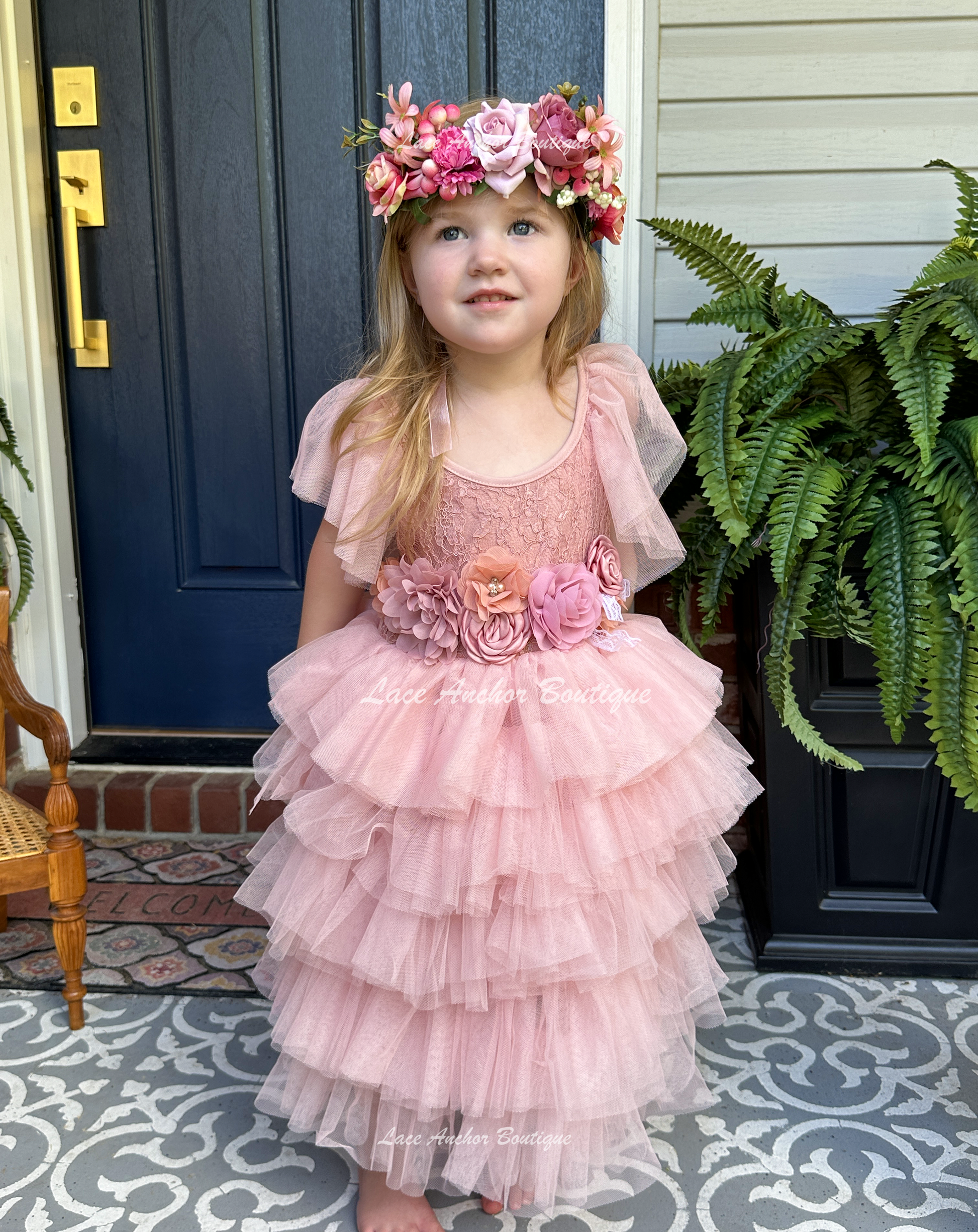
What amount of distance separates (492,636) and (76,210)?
1.79m

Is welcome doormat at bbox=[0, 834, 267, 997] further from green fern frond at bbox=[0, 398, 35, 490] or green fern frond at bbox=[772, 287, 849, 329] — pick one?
green fern frond at bbox=[772, 287, 849, 329]

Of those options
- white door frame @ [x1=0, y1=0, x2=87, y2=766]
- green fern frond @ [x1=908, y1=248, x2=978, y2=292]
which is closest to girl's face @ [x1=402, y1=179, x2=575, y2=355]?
green fern frond @ [x1=908, y1=248, x2=978, y2=292]

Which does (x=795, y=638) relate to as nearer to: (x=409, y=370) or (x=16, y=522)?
(x=409, y=370)

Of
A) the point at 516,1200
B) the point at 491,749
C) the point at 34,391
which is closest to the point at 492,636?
the point at 491,749

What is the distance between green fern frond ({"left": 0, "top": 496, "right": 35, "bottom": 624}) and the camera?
7.57 ft

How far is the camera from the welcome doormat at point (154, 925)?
6.60 feet

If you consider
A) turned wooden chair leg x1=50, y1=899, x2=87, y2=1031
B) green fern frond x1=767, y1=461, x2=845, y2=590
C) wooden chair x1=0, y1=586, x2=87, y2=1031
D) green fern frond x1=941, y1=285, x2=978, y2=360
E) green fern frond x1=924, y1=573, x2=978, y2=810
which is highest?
green fern frond x1=941, y1=285, x2=978, y2=360

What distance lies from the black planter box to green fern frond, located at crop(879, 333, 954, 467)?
16.9 inches

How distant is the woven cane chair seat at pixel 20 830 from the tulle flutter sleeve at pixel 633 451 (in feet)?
3.97

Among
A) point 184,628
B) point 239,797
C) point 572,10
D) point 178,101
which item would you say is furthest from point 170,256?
point 239,797

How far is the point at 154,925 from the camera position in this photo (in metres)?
2.20

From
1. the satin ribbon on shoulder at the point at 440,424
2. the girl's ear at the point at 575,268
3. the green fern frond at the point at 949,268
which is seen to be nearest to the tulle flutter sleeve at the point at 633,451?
the girl's ear at the point at 575,268

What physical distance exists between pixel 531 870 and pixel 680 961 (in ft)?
1.22

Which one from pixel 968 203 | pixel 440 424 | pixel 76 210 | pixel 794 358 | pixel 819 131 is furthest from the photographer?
pixel 76 210
